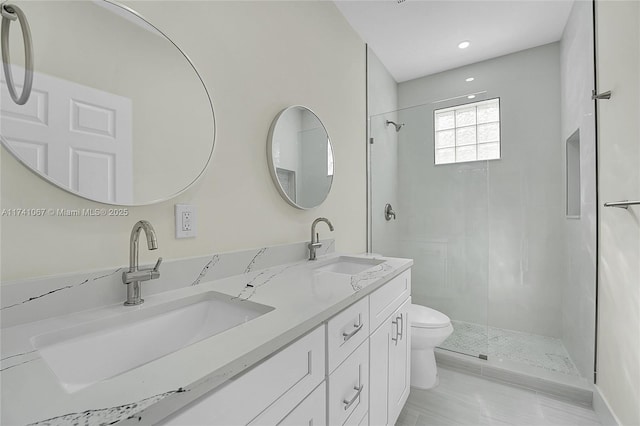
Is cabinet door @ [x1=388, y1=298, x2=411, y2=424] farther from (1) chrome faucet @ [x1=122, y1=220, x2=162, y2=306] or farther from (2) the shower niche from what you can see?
(2) the shower niche

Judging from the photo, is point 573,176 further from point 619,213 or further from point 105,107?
point 105,107

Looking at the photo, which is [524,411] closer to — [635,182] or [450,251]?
[450,251]

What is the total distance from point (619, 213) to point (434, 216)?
1.21 metres

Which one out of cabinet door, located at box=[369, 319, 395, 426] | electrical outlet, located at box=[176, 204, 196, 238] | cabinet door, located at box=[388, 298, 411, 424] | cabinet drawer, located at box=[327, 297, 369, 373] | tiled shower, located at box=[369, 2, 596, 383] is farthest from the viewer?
tiled shower, located at box=[369, 2, 596, 383]

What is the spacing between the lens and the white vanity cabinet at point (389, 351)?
46.8 inches

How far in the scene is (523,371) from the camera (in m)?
1.95

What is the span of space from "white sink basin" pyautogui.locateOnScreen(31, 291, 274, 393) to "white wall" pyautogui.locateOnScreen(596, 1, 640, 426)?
5.13 feet

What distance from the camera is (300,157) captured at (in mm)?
1660

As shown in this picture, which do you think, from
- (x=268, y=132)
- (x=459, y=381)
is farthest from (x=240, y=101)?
(x=459, y=381)

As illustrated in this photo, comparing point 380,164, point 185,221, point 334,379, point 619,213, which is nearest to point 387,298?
point 334,379

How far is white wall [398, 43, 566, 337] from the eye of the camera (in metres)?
2.38

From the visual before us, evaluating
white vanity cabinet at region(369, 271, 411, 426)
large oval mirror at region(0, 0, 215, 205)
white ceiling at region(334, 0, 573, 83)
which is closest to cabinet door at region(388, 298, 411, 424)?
white vanity cabinet at region(369, 271, 411, 426)

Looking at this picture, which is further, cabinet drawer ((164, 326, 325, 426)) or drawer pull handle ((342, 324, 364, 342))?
drawer pull handle ((342, 324, 364, 342))

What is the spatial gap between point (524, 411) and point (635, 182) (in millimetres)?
1384
